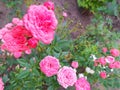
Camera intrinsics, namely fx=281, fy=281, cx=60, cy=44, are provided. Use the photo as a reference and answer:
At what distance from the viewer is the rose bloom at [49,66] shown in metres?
1.53

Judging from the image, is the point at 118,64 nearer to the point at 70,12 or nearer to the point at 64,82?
the point at 64,82

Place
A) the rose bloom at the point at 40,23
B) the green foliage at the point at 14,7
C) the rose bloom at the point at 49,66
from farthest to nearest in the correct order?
the green foliage at the point at 14,7, the rose bloom at the point at 49,66, the rose bloom at the point at 40,23

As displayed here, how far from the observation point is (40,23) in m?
1.25

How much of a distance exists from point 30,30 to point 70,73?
52 cm

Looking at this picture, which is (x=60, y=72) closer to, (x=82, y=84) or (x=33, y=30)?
(x=82, y=84)

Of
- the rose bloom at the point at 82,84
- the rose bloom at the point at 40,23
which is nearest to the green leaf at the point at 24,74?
the rose bloom at the point at 82,84

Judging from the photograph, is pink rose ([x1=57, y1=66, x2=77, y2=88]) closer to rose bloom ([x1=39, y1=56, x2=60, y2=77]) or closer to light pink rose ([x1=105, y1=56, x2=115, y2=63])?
rose bloom ([x1=39, y1=56, x2=60, y2=77])

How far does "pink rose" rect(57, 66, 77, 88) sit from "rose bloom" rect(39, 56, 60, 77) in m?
0.05

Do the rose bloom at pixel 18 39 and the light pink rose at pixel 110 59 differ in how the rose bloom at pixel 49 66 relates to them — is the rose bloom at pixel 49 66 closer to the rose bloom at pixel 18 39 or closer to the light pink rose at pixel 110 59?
the rose bloom at pixel 18 39

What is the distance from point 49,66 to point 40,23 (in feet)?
1.18

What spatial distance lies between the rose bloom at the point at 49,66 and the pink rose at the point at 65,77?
0.16ft

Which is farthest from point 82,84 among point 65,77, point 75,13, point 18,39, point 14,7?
point 75,13

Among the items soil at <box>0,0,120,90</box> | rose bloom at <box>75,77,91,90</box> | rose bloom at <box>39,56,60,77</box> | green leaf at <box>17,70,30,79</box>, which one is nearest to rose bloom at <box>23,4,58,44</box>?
rose bloom at <box>39,56,60,77</box>

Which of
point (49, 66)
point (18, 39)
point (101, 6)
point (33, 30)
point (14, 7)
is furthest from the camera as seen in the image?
point (101, 6)
